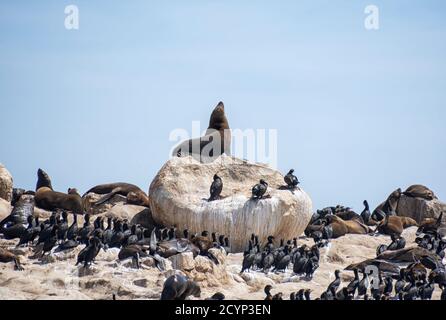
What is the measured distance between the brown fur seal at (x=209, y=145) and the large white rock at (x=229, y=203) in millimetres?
866

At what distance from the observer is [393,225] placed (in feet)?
104

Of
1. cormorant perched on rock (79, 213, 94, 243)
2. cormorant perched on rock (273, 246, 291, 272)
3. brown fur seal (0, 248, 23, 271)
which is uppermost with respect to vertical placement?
cormorant perched on rock (79, 213, 94, 243)

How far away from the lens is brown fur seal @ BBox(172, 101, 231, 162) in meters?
29.4

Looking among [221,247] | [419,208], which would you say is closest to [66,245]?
[221,247]

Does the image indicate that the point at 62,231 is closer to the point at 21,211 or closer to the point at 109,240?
the point at 109,240

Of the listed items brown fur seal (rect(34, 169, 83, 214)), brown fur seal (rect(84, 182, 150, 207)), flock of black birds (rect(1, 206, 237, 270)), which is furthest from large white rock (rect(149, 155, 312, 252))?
brown fur seal (rect(34, 169, 83, 214))

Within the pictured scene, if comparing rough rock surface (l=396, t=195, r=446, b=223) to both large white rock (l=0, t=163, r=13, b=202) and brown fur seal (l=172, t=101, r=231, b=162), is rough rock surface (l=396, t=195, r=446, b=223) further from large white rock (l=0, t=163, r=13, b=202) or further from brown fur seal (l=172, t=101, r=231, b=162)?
large white rock (l=0, t=163, r=13, b=202)

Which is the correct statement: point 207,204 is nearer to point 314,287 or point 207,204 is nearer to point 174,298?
point 314,287

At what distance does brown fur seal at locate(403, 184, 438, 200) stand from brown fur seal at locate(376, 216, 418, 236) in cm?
210

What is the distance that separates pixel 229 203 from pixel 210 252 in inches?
119

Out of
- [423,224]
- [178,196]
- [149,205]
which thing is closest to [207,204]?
[178,196]

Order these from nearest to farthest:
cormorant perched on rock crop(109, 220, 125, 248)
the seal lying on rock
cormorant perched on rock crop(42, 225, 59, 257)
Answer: cormorant perched on rock crop(42, 225, 59, 257)
cormorant perched on rock crop(109, 220, 125, 248)
the seal lying on rock
